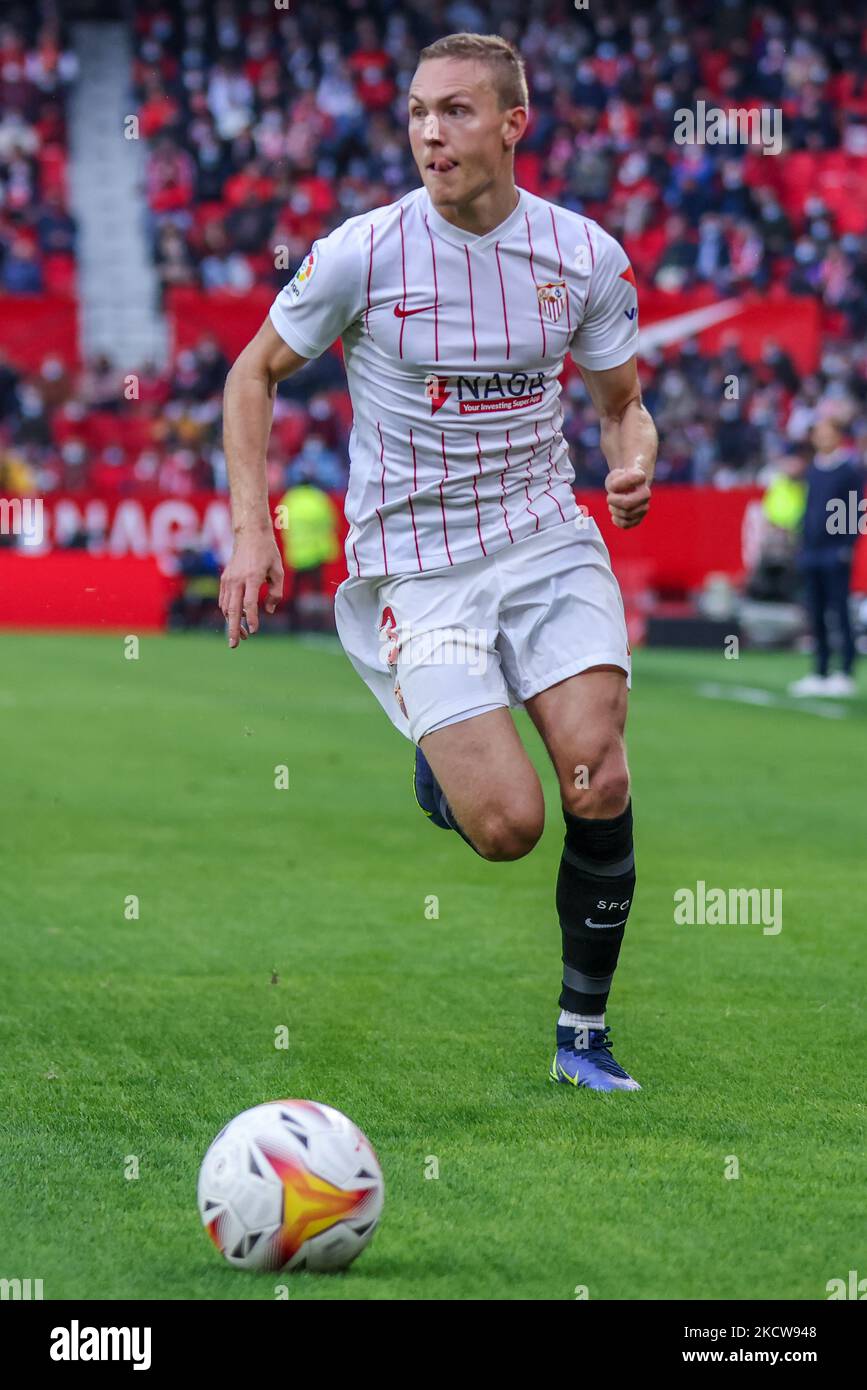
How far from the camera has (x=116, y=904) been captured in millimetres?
7402

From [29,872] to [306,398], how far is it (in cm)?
1975

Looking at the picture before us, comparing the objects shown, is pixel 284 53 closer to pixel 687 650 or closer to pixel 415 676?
pixel 687 650

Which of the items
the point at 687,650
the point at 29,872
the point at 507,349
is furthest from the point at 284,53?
the point at 507,349

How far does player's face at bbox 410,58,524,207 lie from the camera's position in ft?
16.1

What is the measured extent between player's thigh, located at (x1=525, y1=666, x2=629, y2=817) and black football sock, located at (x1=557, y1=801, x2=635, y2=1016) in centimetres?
9

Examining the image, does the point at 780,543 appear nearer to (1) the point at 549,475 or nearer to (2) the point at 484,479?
(1) the point at 549,475

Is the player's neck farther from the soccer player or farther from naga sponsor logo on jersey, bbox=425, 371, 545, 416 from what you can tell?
naga sponsor logo on jersey, bbox=425, 371, 545, 416

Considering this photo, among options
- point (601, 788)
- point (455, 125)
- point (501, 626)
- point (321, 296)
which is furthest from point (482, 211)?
point (601, 788)

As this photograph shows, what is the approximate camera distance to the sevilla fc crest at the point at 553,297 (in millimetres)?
5102

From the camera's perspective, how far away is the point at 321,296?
4.98 m

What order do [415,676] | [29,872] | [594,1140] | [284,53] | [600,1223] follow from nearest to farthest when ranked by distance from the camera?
[600,1223]
[594,1140]
[415,676]
[29,872]
[284,53]

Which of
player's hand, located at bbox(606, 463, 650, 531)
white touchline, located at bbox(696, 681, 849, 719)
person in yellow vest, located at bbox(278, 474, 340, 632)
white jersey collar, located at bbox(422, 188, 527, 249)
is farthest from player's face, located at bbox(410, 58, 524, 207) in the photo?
person in yellow vest, located at bbox(278, 474, 340, 632)

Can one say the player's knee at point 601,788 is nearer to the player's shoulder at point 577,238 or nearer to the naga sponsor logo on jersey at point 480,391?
the naga sponsor logo on jersey at point 480,391

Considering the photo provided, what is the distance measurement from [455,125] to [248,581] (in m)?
1.23
